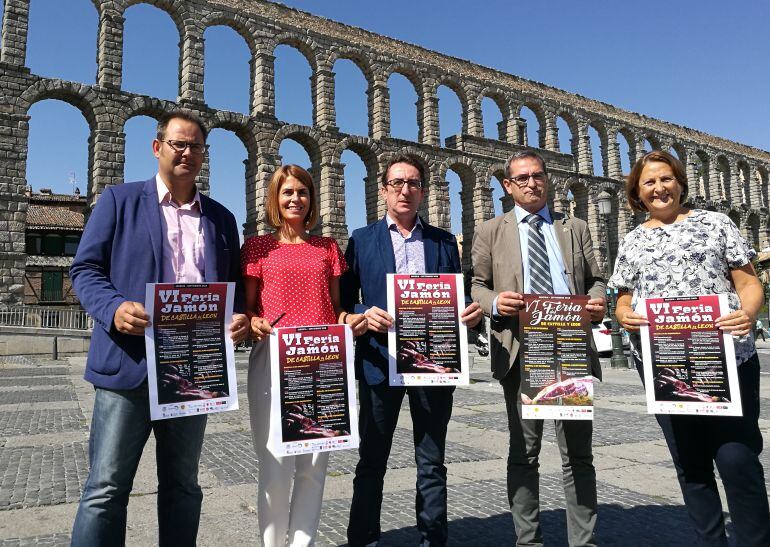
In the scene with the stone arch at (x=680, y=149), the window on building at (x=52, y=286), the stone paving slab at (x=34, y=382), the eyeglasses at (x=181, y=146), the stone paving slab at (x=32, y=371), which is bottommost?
the stone paving slab at (x=34, y=382)

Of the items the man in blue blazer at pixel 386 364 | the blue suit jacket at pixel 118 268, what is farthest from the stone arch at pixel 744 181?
the blue suit jacket at pixel 118 268

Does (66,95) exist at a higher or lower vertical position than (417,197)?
higher

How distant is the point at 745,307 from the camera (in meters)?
2.79

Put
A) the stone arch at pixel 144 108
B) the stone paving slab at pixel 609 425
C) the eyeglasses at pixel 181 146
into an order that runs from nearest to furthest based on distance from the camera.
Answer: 1. the eyeglasses at pixel 181 146
2. the stone paving slab at pixel 609 425
3. the stone arch at pixel 144 108

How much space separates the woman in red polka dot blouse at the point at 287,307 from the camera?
9.58ft

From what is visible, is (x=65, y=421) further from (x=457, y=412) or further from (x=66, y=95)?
(x=66, y=95)

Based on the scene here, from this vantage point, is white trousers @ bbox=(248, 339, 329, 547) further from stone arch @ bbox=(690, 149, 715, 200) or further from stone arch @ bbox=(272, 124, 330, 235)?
stone arch @ bbox=(690, 149, 715, 200)

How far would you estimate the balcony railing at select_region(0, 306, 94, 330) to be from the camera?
736 inches

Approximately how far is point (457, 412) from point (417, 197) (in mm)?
5478

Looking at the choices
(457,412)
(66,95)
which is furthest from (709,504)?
(66,95)

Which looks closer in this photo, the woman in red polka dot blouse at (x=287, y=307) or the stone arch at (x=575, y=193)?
the woman in red polka dot blouse at (x=287, y=307)

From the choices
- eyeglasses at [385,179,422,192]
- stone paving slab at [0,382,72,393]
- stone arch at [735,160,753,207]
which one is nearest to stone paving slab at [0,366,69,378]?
stone paving slab at [0,382,72,393]

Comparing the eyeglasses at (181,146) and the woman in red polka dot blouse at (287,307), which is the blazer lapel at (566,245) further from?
the eyeglasses at (181,146)

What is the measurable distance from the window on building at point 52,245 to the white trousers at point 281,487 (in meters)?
45.3
